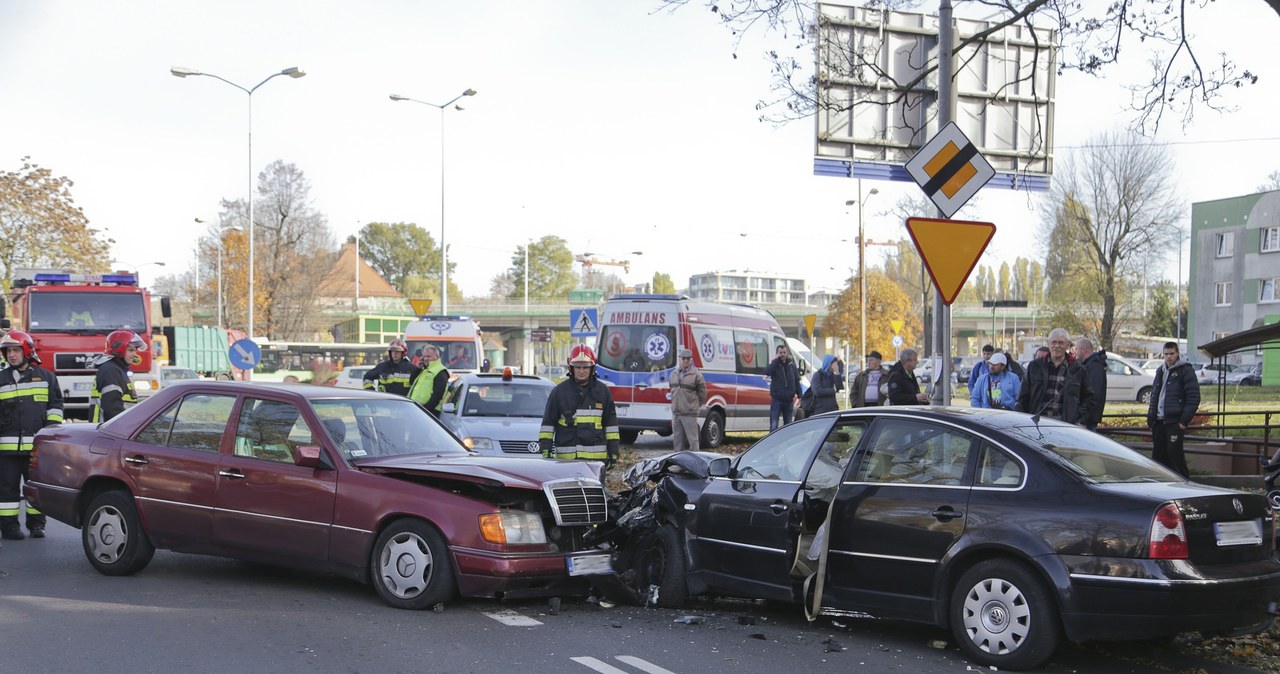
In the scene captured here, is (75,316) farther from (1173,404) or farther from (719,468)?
(1173,404)

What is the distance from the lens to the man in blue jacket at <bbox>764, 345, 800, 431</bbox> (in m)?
19.2

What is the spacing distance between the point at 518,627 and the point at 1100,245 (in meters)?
49.3

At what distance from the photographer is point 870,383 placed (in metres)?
16.1

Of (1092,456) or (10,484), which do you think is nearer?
(1092,456)

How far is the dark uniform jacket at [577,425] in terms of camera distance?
34.7ft

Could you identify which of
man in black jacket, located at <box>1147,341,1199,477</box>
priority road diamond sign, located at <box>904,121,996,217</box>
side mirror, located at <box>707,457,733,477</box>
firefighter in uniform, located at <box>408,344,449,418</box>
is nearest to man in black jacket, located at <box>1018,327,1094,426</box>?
man in black jacket, located at <box>1147,341,1199,477</box>

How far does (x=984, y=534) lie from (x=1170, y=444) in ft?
23.4

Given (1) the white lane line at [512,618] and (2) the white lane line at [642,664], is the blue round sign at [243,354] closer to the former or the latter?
(1) the white lane line at [512,618]

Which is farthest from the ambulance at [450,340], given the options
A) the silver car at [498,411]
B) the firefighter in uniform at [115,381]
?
the firefighter in uniform at [115,381]

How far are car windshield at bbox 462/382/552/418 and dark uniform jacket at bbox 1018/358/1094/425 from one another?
5.91 metres

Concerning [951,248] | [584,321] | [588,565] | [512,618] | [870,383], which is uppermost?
[951,248]

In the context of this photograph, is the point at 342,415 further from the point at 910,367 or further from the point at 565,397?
the point at 910,367

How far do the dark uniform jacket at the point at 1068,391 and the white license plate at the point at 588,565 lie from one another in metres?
5.53

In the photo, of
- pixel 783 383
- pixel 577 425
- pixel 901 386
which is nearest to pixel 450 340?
pixel 783 383
